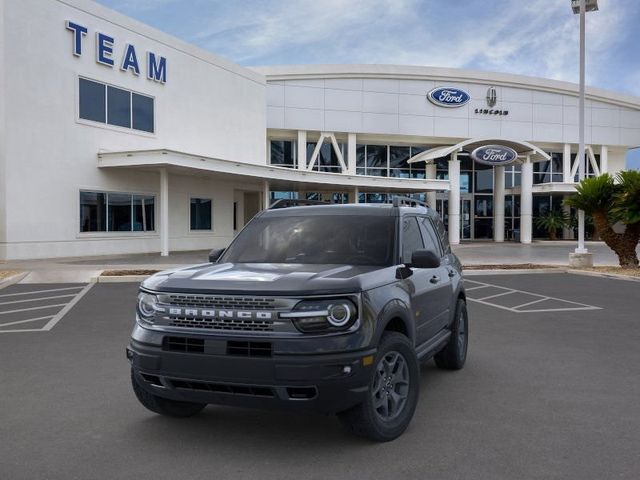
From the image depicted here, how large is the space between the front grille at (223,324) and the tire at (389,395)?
2.71 ft

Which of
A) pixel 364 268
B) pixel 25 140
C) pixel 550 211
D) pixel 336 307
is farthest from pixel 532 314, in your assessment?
pixel 550 211

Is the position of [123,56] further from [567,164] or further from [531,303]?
[567,164]

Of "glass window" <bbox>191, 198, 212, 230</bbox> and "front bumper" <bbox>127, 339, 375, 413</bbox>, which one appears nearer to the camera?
"front bumper" <bbox>127, 339, 375, 413</bbox>

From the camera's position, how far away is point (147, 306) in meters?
4.41

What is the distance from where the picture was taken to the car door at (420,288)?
5.05 meters

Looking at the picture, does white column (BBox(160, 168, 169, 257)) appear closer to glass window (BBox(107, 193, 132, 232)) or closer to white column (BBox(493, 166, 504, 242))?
glass window (BBox(107, 193, 132, 232))

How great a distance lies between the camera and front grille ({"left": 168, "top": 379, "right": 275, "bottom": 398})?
392 centimetres

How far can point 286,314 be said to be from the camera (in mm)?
3945

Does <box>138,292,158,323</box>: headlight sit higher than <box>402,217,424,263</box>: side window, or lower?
lower

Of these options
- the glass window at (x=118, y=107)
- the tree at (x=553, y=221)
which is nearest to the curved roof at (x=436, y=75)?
the tree at (x=553, y=221)

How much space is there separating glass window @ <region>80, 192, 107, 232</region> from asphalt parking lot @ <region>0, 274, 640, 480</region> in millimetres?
16384

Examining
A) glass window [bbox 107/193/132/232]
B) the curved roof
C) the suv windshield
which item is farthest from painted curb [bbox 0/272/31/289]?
the curved roof

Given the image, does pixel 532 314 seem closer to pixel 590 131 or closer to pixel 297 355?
pixel 297 355

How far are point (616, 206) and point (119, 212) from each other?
1883cm
